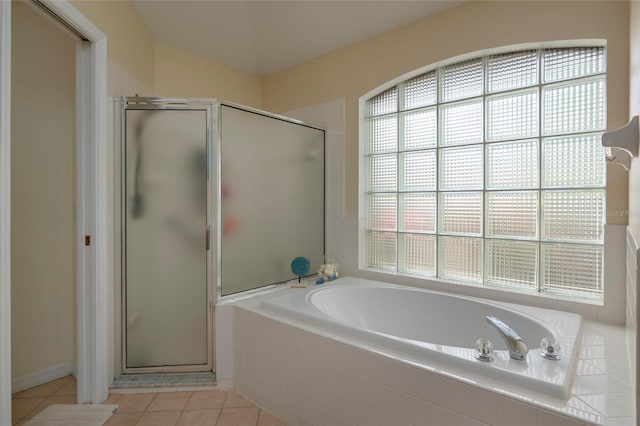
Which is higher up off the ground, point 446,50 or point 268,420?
point 446,50

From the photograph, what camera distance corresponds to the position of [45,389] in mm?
2033

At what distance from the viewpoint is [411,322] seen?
7.16ft

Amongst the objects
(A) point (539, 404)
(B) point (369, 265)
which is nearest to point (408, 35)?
(B) point (369, 265)

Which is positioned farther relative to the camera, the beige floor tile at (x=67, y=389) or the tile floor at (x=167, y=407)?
the beige floor tile at (x=67, y=389)

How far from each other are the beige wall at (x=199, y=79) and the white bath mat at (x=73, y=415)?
7.01 ft

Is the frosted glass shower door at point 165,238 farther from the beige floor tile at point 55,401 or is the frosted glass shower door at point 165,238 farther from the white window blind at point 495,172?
the white window blind at point 495,172

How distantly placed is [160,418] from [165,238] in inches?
37.9

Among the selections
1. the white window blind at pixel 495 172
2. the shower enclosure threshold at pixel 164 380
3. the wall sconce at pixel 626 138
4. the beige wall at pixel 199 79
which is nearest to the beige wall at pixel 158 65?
the beige wall at pixel 199 79

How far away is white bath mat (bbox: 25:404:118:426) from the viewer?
1.70 metres

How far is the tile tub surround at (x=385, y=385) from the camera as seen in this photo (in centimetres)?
105

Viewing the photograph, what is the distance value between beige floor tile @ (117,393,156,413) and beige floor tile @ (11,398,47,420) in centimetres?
44

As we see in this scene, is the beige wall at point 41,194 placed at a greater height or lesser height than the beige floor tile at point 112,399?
greater

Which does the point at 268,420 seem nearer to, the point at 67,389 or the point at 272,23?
the point at 67,389

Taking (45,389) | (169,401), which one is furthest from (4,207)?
(45,389)
